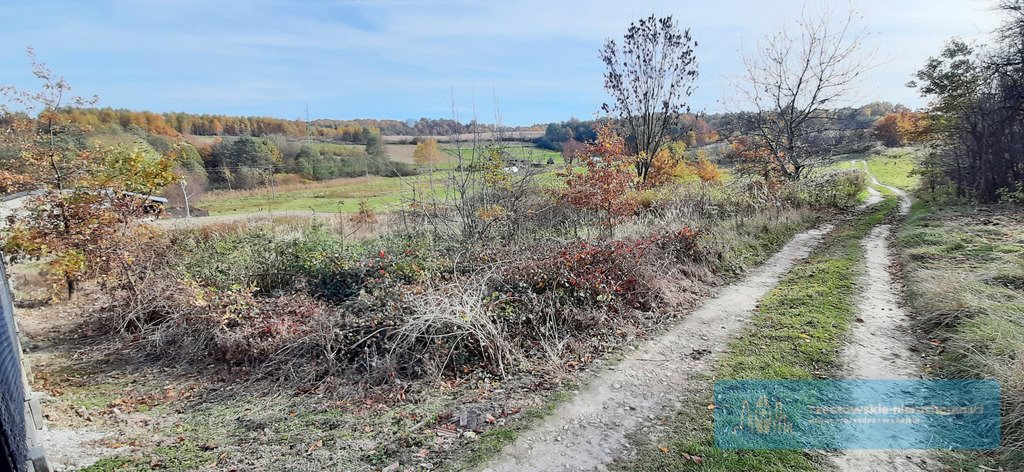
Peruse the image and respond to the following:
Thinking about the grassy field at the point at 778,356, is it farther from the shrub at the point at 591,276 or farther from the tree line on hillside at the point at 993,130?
the tree line on hillside at the point at 993,130

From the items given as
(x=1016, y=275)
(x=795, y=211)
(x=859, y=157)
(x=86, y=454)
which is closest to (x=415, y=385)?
(x=86, y=454)

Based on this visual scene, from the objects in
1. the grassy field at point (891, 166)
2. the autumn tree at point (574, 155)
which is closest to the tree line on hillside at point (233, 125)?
the autumn tree at point (574, 155)

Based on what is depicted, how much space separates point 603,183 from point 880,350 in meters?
5.61

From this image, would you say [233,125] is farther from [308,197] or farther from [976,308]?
[976,308]

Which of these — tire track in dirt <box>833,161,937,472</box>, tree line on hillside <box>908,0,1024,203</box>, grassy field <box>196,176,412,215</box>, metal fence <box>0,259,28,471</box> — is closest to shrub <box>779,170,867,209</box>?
tree line on hillside <box>908,0,1024,203</box>

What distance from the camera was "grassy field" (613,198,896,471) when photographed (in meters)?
3.35

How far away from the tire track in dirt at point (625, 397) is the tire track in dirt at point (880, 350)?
1300 millimetres

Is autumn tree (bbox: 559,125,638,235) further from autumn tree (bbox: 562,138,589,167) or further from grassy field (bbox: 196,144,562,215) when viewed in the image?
grassy field (bbox: 196,144,562,215)

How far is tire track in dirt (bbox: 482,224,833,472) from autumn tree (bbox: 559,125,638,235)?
10.9ft

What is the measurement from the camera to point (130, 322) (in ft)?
25.4

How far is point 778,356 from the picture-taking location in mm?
4969

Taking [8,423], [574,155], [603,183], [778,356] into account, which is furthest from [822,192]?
[8,423]

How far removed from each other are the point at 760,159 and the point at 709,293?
15.1 metres

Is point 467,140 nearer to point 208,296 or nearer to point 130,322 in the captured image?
point 208,296
